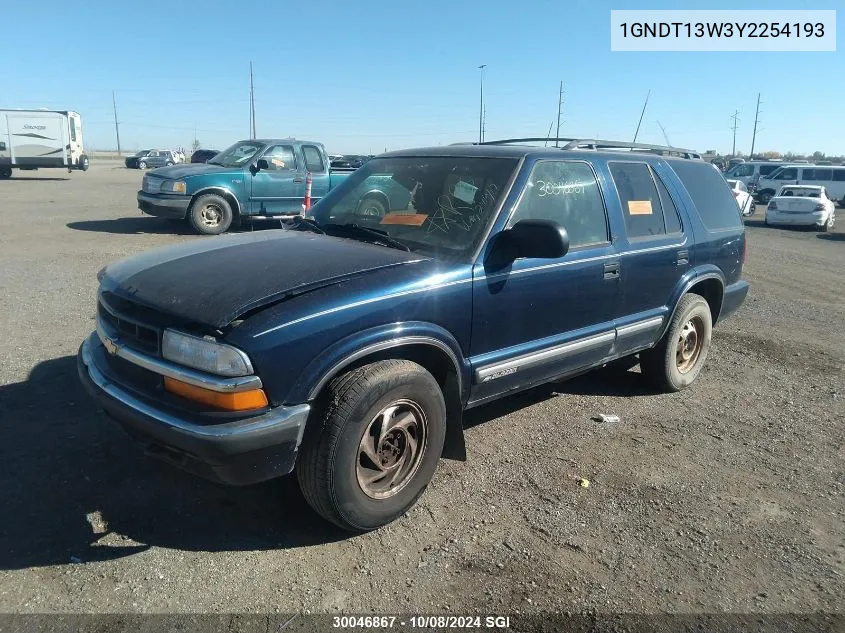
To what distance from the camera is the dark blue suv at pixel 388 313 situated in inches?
106

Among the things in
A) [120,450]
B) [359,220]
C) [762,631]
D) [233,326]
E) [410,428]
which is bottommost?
[762,631]

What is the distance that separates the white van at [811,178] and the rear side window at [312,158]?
25.2 m

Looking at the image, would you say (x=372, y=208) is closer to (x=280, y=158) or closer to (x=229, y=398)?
(x=229, y=398)

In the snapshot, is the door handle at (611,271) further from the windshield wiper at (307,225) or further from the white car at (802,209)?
the white car at (802,209)

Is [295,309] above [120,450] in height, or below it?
Answer: above

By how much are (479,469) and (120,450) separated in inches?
Answer: 82.6

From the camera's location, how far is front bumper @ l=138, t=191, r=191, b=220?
38.7 feet

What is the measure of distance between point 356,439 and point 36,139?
104ft

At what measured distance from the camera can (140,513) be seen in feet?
10.5

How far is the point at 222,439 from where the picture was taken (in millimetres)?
2584

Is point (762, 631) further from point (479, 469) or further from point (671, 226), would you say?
point (671, 226)

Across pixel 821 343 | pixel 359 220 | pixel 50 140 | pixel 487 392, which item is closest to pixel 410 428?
pixel 487 392

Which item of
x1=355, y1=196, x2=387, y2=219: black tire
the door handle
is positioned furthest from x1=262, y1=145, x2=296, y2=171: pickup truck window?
the door handle

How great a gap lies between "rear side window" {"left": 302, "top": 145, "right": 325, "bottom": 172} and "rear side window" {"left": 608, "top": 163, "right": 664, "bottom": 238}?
932cm
